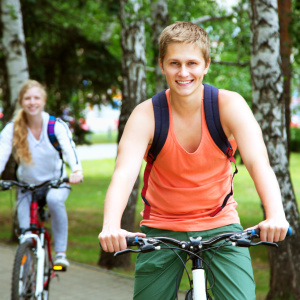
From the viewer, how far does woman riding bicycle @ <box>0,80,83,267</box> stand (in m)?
5.04

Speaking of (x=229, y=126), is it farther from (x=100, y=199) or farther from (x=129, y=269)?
(x=100, y=199)

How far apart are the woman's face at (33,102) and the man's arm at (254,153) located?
8.98ft

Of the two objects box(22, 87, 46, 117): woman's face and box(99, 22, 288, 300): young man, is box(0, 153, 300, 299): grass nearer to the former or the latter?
box(22, 87, 46, 117): woman's face

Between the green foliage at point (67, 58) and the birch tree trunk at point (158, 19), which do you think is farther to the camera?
the green foliage at point (67, 58)

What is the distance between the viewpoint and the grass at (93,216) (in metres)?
8.11

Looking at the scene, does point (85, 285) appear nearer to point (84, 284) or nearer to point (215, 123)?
point (84, 284)

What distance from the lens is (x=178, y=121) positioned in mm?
2809

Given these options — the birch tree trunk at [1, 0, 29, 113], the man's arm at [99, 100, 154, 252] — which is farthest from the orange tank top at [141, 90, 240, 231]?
the birch tree trunk at [1, 0, 29, 113]

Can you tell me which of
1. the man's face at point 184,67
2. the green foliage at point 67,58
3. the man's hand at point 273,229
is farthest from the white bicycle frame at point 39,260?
the green foliage at point 67,58

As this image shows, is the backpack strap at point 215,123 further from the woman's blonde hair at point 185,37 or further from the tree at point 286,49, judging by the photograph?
the tree at point 286,49

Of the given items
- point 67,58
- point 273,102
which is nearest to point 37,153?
point 273,102

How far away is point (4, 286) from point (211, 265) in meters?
4.33

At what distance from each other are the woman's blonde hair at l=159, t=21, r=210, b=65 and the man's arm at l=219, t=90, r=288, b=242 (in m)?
0.27

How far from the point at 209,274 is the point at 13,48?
7113 mm
